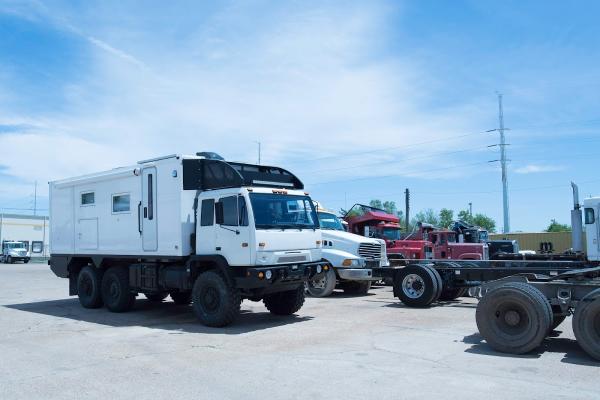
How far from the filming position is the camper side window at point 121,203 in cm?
1309

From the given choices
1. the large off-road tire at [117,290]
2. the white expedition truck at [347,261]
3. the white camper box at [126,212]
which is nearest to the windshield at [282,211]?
the white camper box at [126,212]

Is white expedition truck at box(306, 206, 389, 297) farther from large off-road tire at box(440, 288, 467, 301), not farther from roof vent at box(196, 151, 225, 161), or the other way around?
roof vent at box(196, 151, 225, 161)

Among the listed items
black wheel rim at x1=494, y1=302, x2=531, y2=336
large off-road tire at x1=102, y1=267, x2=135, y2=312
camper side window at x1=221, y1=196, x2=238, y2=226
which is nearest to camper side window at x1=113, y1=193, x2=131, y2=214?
large off-road tire at x1=102, y1=267, x2=135, y2=312

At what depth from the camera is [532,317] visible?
8086 mm

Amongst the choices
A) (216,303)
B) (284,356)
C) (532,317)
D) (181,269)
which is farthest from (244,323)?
(532,317)

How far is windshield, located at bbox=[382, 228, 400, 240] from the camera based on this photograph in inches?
808

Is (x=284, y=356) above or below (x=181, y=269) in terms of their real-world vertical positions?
below

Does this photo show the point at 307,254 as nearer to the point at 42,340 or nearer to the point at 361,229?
the point at 42,340

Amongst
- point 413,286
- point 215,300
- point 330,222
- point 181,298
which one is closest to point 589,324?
point 413,286

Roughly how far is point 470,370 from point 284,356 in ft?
8.66

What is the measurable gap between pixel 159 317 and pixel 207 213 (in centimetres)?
305

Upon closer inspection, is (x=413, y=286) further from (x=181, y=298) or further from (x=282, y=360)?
(x=282, y=360)

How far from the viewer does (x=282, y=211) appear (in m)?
11.4

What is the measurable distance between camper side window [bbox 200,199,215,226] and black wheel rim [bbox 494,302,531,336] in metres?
5.69
